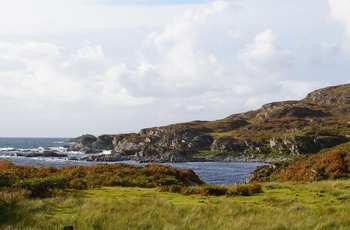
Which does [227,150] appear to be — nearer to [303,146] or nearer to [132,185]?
[303,146]

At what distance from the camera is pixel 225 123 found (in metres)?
145

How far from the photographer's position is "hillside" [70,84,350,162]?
94875mm

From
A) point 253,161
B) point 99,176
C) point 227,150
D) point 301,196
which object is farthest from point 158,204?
point 227,150

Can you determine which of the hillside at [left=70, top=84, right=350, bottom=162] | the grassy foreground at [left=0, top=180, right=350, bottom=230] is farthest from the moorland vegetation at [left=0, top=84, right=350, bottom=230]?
the hillside at [left=70, top=84, right=350, bottom=162]

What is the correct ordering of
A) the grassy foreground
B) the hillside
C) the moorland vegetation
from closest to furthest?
the grassy foreground → the moorland vegetation → the hillside

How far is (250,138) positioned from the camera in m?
110

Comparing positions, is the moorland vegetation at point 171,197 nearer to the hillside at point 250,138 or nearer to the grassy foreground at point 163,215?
the grassy foreground at point 163,215

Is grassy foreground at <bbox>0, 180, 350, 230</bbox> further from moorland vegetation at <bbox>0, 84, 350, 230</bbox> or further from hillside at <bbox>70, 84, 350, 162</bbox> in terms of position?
hillside at <bbox>70, 84, 350, 162</bbox>

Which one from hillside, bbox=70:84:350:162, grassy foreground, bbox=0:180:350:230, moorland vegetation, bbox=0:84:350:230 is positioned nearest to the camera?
grassy foreground, bbox=0:180:350:230

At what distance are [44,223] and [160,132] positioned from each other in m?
120

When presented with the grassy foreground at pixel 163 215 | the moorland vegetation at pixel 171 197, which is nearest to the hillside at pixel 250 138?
the moorland vegetation at pixel 171 197

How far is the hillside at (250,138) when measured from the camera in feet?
311

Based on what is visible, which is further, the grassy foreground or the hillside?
the hillside

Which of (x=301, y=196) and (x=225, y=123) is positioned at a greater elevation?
(x=225, y=123)
